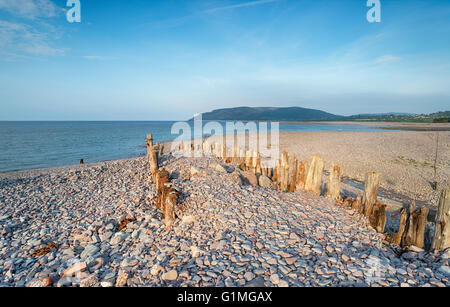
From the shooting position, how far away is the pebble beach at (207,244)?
11.0ft

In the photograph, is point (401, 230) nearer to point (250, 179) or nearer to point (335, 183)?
point (335, 183)

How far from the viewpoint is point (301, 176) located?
740cm

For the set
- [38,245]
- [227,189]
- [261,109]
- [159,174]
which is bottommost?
[38,245]

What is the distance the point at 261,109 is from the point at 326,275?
188m

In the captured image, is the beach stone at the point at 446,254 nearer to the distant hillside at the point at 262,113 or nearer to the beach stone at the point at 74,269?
the beach stone at the point at 74,269

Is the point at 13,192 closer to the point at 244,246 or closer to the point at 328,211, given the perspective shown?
the point at 244,246

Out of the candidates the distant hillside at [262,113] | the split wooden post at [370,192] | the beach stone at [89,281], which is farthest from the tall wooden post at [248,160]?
the distant hillside at [262,113]

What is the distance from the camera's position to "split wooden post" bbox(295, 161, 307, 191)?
7305 millimetres

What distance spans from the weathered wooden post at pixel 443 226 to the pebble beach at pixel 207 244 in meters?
0.32

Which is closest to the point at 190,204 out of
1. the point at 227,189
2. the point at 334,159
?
the point at 227,189

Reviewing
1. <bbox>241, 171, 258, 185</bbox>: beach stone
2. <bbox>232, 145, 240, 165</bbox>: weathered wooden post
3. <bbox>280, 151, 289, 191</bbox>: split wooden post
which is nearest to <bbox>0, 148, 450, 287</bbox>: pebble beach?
<bbox>280, 151, 289, 191</bbox>: split wooden post

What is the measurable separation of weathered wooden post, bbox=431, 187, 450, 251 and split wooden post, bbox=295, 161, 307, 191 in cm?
340

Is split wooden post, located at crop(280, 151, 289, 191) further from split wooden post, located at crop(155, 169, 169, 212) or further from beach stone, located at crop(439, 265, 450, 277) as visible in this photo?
beach stone, located at crop(439, 265, 450, 277)

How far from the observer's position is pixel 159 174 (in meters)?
6.83
